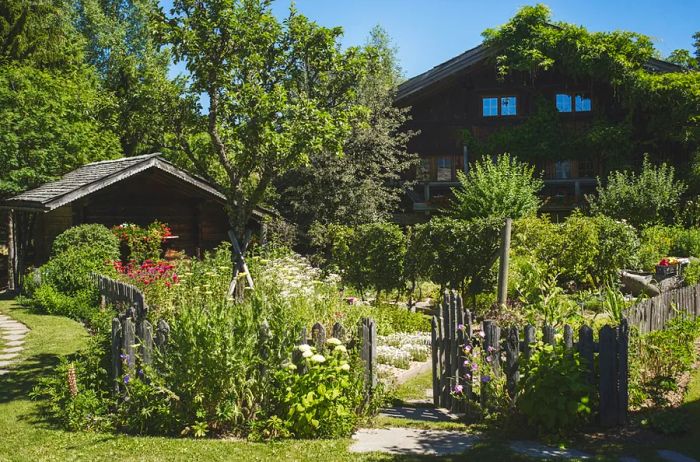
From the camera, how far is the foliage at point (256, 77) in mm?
9930

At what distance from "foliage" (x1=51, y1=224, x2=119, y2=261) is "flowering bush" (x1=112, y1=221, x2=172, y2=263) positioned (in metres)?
0.79

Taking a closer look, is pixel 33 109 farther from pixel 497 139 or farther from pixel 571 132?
pixel 571 132

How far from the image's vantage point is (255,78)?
433 inches

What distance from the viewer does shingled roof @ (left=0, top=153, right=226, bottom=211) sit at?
1639cm

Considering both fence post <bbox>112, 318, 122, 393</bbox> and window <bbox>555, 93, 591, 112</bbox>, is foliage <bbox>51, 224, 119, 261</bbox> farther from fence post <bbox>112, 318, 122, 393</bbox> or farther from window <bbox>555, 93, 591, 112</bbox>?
window <bbox>555, 93, 591, 112</bbox>

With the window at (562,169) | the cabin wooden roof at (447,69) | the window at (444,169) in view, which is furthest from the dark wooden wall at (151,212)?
the window at (562,169)

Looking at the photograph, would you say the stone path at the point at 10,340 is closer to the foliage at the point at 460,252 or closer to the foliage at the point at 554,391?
the foliage at the point at 554,391

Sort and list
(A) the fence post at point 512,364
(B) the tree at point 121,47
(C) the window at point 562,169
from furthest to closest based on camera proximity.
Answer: (B) the tree at point 121,47, (C) the window at point 562,169, (A) the fence post at point 512,364

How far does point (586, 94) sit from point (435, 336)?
2321cm

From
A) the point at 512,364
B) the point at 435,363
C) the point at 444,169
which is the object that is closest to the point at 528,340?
the point at 512,364

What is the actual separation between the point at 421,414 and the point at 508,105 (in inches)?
921

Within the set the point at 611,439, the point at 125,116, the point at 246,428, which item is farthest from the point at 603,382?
the point at 125,116

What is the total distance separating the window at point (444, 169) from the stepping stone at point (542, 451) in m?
23.5

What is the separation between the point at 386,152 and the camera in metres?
24.1
